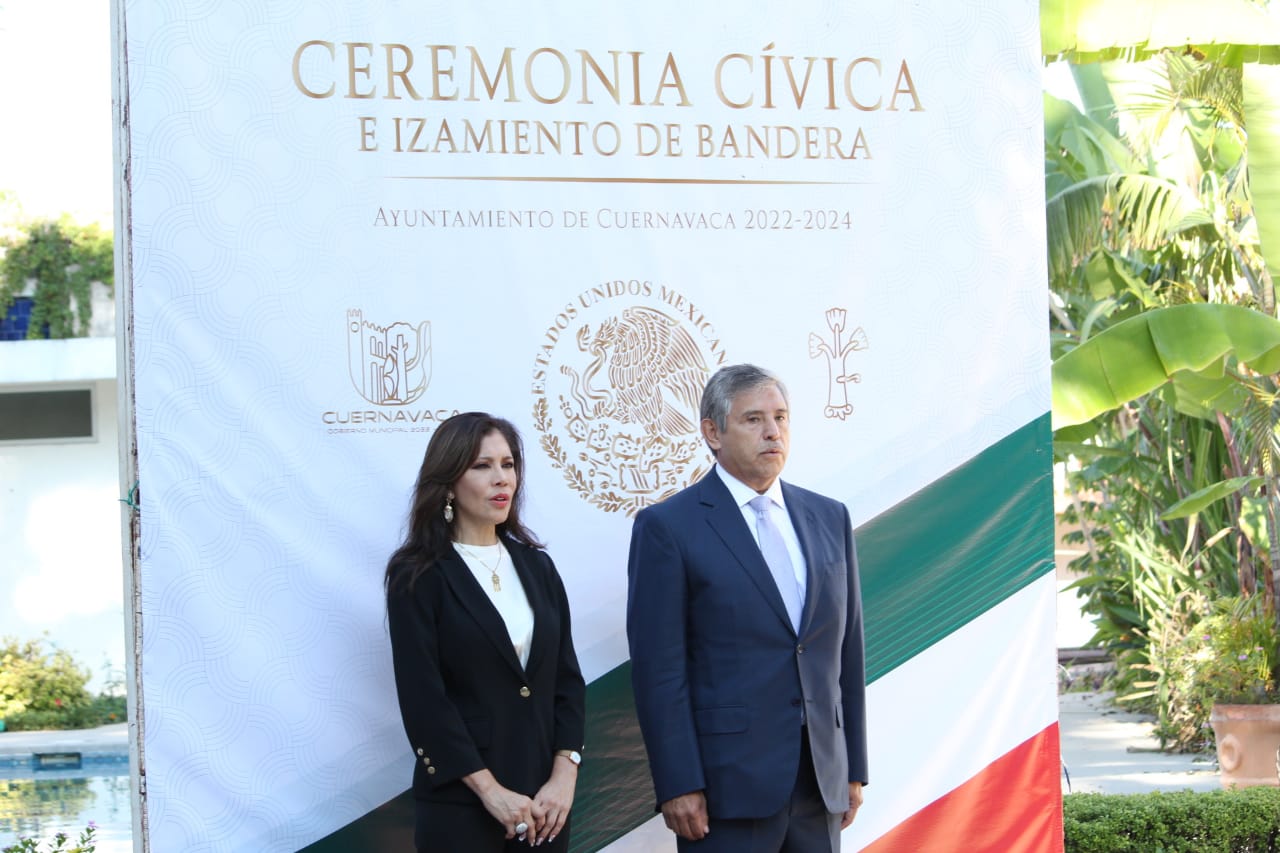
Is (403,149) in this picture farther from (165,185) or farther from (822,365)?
(822,365)

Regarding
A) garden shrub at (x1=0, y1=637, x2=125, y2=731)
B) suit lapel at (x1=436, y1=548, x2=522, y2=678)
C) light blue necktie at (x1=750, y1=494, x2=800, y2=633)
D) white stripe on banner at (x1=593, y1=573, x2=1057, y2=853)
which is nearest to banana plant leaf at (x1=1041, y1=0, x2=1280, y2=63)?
white stripe on banner at (x1=593, y1=573, x2=1057, y2=853)

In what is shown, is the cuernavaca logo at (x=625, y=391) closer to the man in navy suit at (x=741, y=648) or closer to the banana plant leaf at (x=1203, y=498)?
the man in navy suit at (x=741, y=648)

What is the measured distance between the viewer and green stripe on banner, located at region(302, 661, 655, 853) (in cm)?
349

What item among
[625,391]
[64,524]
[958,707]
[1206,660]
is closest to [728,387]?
[625,391]

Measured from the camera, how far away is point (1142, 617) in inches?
370

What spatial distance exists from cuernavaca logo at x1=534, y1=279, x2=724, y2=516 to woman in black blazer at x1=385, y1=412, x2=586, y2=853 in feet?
1.36

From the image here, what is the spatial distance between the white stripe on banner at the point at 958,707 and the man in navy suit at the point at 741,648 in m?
0.56

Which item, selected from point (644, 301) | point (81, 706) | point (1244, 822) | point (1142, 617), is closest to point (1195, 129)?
point (1142, 617)

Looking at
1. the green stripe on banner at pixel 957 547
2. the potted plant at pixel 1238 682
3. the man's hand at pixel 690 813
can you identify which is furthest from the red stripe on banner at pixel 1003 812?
the potted plant at pixel 1238 682

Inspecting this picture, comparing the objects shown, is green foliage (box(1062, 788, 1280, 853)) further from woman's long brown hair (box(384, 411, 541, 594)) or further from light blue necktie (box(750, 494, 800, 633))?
woman's long brown hair (box(384, 411, 541, 594))

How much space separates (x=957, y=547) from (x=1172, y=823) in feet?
5.81

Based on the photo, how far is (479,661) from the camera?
295 cm

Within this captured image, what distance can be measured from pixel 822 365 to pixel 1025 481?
64 cm

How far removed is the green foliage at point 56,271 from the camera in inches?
527
